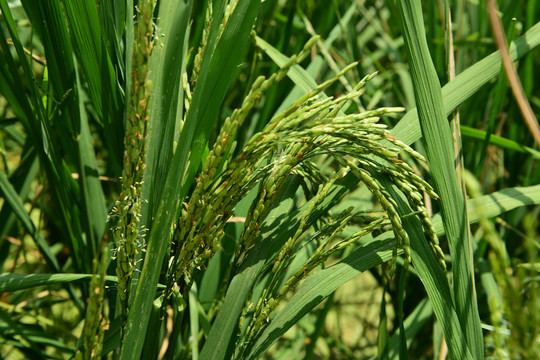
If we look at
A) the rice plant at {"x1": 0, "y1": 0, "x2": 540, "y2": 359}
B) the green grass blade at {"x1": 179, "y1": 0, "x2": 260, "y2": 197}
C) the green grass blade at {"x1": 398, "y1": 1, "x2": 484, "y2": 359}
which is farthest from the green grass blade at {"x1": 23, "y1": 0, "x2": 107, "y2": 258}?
the green grass blade at {"x1": 398, "y1": 1, "x2": 484, "y2": 359}

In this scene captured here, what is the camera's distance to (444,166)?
64 cm

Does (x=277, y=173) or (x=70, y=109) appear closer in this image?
(x=277, y=173)

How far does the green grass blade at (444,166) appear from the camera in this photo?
624 mm

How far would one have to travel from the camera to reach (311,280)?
0.69 m

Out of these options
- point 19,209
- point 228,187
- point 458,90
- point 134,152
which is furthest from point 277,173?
point 19,209

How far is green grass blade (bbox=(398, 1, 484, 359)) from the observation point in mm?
624

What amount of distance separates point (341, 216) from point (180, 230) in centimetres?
23

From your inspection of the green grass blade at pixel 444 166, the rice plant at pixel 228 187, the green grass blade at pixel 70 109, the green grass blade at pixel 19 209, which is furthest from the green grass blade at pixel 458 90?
the green grass blade at pixel 19 209

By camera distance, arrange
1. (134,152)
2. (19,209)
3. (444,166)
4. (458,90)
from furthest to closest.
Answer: (19,209) < (458,90) < (444,166) < (134,152)

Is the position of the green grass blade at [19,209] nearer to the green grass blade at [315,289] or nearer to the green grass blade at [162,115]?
the green grass blade at [162,115]

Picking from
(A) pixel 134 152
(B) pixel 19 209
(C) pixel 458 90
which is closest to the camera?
(A) pixel 134 152

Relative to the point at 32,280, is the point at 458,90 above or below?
above

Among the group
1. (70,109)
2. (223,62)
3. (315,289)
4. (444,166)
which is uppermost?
(70,109)

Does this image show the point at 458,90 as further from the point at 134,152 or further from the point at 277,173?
the point at 134,152
